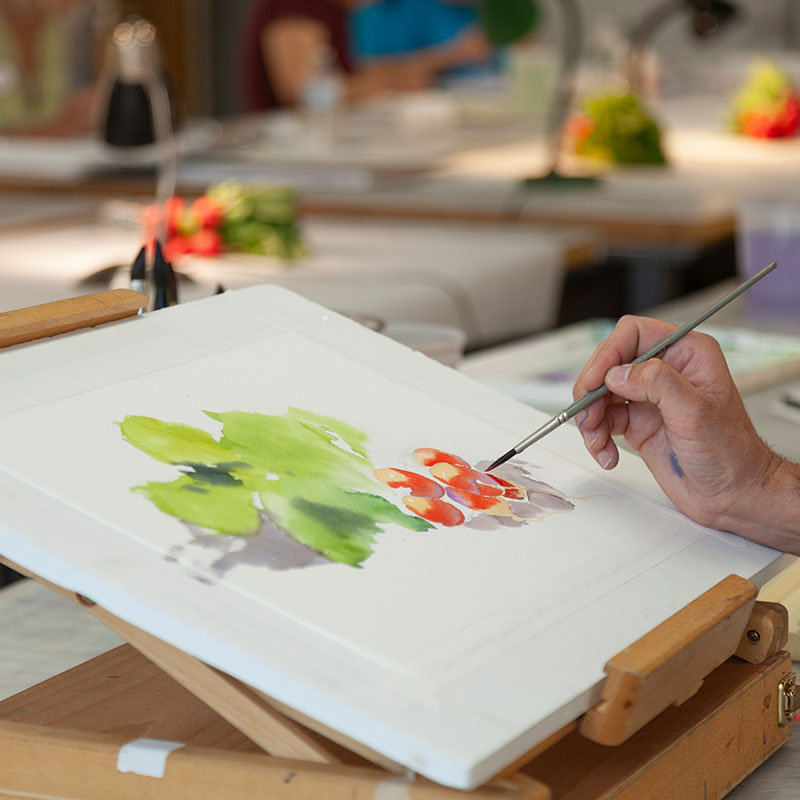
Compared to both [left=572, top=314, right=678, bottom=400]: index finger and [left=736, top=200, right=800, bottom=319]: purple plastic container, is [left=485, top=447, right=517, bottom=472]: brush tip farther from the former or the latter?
[left=736, top=200, right=800, bottom=319]: purple plastic container

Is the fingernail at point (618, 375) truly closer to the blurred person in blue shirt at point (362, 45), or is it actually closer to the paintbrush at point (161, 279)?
the paintbrush at point (161, 279)

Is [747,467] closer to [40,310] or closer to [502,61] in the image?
[40,310]

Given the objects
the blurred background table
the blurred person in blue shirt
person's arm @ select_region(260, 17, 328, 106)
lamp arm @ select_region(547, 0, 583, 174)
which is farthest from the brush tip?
person's arm @ select_region(260, 17, 328, 106)

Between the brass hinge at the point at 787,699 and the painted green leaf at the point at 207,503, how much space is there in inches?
13.3

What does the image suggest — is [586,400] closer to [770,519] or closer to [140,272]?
[770,519]

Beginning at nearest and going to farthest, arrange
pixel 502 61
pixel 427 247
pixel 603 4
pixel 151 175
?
pixel 427 247, pixel 151 175, pixel 502 61, pixel 603 4

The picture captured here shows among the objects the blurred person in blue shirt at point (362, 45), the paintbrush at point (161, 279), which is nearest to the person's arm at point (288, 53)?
the blurred person in blue shirt at point (362, 45)

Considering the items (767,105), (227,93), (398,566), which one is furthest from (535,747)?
(227,93)

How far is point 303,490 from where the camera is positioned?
73 cm

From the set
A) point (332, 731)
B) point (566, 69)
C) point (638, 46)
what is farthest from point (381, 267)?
point (638, 46)

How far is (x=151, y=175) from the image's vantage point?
279cm

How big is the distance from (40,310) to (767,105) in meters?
2.84

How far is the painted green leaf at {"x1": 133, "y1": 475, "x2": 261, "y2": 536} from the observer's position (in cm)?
67

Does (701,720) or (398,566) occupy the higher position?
(398,566)
